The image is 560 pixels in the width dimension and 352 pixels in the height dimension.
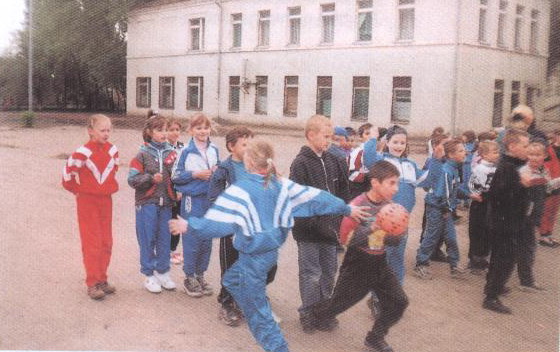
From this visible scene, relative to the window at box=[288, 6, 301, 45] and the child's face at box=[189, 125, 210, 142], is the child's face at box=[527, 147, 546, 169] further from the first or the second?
the window at box=[288, 6, 301, 45]

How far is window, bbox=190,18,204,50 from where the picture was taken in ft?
58.0

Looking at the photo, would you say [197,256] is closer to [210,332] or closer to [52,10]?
[210,332]

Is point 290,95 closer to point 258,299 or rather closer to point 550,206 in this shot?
point 550,206

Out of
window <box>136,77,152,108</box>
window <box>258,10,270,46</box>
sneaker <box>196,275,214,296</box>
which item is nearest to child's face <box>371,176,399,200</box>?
sneaker <box>196,275,214,296</box>

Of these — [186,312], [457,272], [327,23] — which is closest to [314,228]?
[186,312]

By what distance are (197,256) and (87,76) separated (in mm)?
23943

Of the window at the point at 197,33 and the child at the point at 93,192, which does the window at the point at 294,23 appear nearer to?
the window at the point at 197,33

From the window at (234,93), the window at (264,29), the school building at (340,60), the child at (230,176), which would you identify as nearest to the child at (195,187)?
the child at (230,176)

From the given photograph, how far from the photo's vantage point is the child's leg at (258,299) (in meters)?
2.80

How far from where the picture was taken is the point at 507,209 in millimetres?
3764

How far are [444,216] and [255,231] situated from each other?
2.43 m

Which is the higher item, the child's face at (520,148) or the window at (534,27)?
the window at (534,27)

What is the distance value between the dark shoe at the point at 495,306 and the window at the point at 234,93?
669 inches

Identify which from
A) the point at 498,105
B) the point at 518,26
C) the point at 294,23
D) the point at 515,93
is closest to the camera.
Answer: the point at 518,26
